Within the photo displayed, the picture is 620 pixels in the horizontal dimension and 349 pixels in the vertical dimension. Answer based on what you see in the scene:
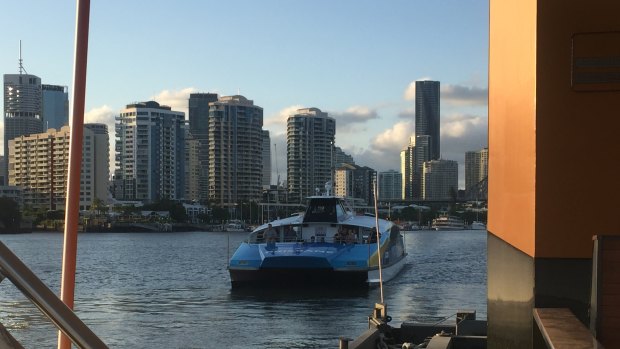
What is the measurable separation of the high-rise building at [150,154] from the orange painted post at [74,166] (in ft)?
454

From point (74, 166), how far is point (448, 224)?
557 ft

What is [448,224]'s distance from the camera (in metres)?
170

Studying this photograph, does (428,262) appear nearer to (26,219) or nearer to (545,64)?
(545,64)

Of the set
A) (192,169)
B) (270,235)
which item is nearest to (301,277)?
(270,235)

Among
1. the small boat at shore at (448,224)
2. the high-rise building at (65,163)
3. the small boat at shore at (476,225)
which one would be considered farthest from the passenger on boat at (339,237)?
the small boat at shore at (448,224)

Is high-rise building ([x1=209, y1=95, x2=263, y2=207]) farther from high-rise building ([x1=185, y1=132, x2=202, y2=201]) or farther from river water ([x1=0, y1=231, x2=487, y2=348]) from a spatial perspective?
river water ([x1=0, y1=231, x2=487, y2=348])

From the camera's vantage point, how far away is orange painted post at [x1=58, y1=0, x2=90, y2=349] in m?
3.21

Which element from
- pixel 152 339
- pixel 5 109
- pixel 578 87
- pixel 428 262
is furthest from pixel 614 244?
pixel 428 262

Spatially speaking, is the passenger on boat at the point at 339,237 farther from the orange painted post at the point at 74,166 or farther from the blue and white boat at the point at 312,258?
the orange painted post at the point at 74,166

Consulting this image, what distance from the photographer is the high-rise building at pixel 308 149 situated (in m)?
125

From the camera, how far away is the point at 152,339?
77.7 ft

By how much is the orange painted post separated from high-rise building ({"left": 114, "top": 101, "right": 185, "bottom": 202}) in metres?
138

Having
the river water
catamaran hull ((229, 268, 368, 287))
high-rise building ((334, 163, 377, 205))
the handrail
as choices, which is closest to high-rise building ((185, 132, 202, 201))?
high-rise building ((334, 163, 377, 205))

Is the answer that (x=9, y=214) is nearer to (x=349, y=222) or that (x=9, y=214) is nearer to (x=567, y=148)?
(x=349, y=222)
